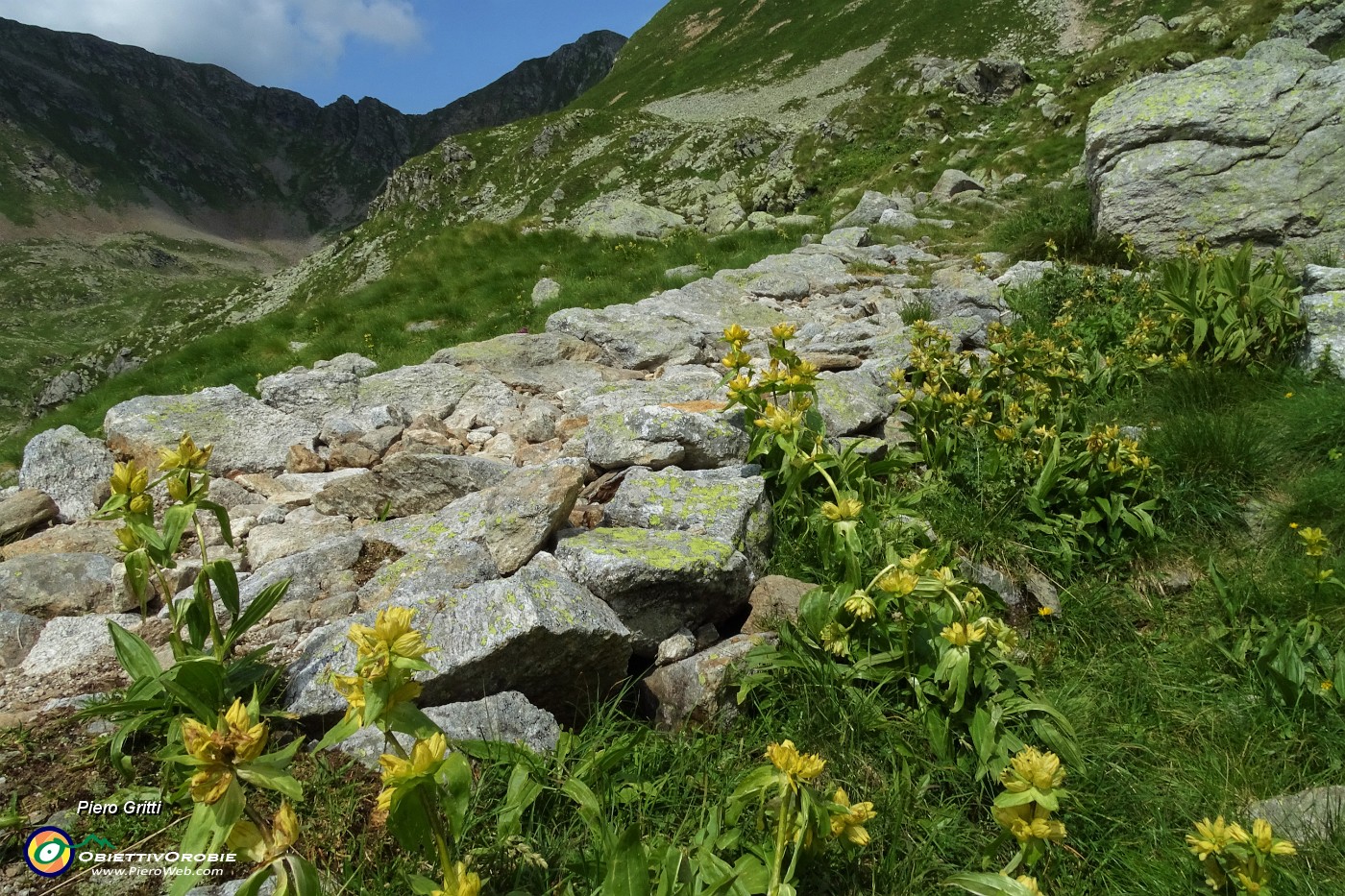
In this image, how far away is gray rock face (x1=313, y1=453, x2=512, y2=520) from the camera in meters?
4.41

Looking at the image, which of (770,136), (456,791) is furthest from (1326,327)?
(770,136)

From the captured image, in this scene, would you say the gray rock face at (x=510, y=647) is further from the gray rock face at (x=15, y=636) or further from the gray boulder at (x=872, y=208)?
the gray boulder at (x=872, y=208)

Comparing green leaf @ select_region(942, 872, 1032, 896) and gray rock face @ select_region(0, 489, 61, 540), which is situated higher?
gray rock face @ select_region(0, 489, 61, 540)

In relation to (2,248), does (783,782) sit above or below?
below

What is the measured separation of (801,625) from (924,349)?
2938mm

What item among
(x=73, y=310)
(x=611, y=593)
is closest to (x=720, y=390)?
(x=611, y=593)

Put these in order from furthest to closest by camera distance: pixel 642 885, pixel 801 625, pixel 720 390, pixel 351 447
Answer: pixel 720 390, pixel 351 447, pixel 801 625, pixel 642 885

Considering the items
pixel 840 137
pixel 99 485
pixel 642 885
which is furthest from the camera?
pixel 840 137

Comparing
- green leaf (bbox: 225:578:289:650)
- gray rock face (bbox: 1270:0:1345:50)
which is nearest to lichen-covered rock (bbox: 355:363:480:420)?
green leaf (bbox: 225:578:289:650)

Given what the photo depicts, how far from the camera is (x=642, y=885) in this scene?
1.71m

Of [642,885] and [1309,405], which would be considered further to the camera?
[1309,405]

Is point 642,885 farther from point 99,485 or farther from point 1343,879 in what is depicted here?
point 99,485

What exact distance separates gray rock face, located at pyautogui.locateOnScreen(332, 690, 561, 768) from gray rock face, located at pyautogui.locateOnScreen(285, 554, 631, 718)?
0.13 meters

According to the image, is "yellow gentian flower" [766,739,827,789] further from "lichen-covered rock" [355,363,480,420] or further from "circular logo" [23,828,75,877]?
"lichen-covered rock" [355,363,480,420]
